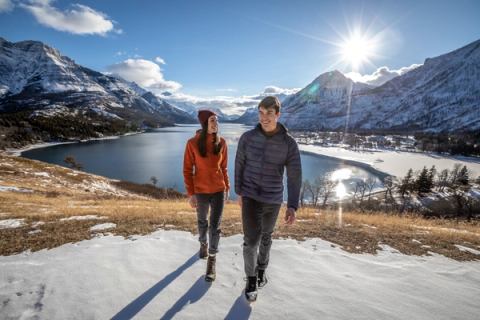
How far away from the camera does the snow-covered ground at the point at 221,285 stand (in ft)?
12.1

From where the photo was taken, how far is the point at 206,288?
4262 mm

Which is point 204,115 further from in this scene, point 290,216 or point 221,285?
point 221,285

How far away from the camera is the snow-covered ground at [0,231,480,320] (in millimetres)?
3686

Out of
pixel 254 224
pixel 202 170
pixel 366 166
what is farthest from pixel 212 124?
pixel 366 166

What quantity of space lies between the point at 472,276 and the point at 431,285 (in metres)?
1.42

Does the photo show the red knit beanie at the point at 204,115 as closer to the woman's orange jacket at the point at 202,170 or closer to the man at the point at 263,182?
the woman's orange jacket at the point at 202,170

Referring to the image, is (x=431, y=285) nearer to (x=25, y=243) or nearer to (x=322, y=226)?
(x=322, y=226)

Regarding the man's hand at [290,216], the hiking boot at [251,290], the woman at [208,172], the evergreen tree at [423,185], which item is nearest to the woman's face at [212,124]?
the woman at [208,172]

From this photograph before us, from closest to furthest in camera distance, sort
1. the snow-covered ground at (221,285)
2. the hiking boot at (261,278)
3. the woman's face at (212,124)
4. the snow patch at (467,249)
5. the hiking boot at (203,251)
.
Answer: the snow-covered ground at (221,285), the hiking boot at (261,278), the woman's face at (212,124), the hiking boot at (203,251), the snow patch at (467,249)

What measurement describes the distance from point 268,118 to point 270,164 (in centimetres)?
74

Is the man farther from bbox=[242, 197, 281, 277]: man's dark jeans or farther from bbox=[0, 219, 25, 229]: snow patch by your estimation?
bbox=[0, 219, 25, 229]: snow patch

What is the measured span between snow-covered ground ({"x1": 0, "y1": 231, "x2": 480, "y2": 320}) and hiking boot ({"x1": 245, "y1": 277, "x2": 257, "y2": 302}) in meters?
0.10

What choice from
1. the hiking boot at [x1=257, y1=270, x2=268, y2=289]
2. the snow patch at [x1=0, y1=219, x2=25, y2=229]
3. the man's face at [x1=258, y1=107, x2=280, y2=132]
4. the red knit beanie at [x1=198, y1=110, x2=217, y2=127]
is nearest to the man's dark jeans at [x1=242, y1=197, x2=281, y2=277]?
the hiking boot at [x1=257, y1=270, x2=268, y2=289]

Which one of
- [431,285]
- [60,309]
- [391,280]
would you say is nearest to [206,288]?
[60,309]
